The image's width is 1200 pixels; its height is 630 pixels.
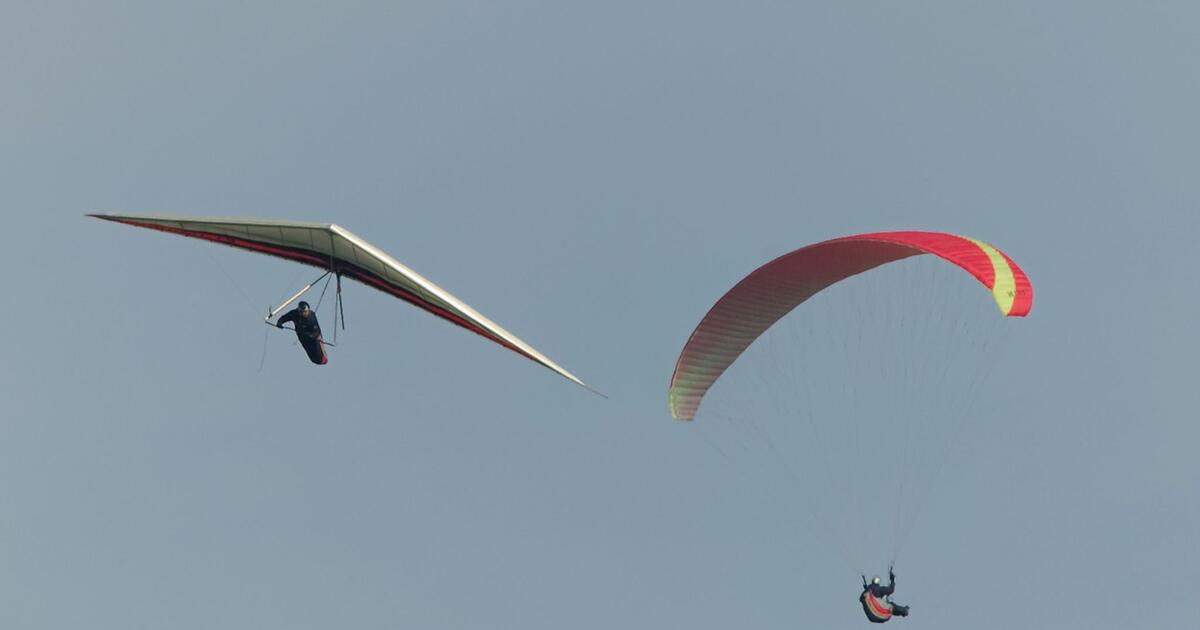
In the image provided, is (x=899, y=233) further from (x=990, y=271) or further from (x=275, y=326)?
(x=275, y=326)

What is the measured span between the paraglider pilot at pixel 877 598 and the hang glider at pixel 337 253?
33.9 ft

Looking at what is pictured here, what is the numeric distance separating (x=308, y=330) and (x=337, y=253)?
222cm

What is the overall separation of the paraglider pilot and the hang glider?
1032cm

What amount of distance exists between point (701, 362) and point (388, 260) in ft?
35.7

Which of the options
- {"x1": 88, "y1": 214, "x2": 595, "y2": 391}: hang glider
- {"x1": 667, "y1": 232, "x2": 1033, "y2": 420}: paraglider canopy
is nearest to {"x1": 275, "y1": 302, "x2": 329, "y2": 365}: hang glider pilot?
{"x1": 88, "y1": 214, "x2": 595, "y2": 391}: hang glider

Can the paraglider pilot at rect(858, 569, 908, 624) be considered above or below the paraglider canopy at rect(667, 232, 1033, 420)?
below

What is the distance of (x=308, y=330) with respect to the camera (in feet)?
184

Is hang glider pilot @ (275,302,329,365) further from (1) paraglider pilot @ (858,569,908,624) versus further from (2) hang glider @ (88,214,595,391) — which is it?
(1) paraglider pilot @ (858,569,908,624)

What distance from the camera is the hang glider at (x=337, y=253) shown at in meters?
54.9

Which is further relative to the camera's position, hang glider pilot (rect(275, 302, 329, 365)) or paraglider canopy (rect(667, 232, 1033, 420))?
hang glider pilot (rect(275, 302, 329, 365))

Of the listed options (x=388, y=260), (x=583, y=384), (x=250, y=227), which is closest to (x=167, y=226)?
(x=250, y=227)

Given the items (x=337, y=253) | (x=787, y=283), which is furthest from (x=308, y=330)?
(x=787, y=283)

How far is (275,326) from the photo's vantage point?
5578 centimetres

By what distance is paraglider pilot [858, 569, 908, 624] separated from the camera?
5688cm
